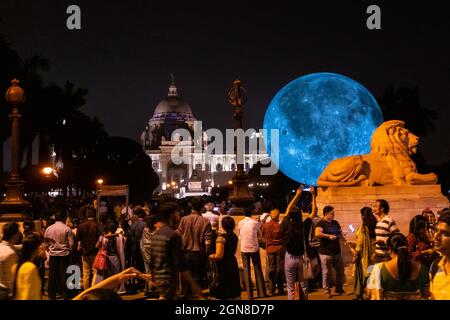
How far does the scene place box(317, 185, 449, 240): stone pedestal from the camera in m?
13.4

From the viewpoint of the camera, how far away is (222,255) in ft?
25.1

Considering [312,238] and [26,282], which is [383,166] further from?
[26,282]

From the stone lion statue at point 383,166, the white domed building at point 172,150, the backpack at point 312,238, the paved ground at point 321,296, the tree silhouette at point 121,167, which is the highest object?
the white domed building at point 172,150

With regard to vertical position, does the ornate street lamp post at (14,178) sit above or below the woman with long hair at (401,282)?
above

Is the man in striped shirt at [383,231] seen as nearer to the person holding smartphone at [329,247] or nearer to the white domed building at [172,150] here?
the person holding smartphone at [329,247]

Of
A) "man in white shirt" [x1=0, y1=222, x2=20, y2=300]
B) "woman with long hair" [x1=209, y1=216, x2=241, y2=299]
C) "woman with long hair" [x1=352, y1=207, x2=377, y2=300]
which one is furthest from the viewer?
"woman with long hair" [x1=352, y1=207, x2=377, y2=300]

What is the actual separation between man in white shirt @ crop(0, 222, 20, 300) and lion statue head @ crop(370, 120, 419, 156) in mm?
10353

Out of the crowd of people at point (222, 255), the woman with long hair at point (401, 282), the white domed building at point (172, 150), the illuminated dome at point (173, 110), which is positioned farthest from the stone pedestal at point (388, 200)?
the illuminated dome at point (173, 110)

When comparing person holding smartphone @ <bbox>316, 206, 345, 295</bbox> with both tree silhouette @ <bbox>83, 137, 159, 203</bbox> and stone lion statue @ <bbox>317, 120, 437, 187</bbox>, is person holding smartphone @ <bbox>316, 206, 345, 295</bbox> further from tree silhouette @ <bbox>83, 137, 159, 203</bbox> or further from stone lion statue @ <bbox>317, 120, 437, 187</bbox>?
tree silhouette @ <bbox>83, 137, 159, 203</bbox>

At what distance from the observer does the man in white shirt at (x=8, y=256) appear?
5949mm

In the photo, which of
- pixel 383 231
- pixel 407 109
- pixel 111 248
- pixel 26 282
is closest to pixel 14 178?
pixel 111 248

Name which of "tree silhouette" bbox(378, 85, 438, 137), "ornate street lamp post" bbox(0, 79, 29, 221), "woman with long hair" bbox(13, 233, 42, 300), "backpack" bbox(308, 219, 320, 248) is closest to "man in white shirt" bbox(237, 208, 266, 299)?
"backpack" bbox(308, 219, 320, 248)
